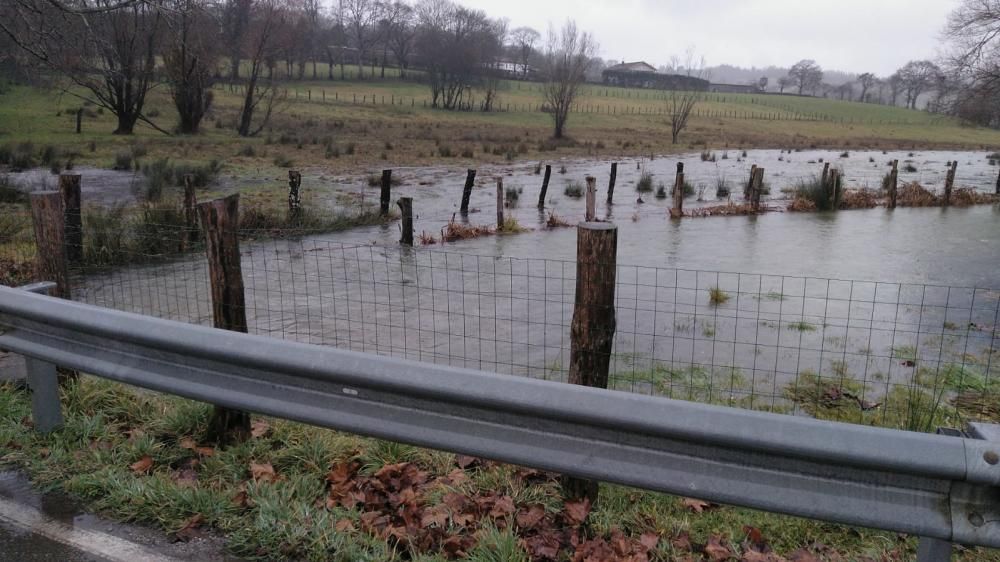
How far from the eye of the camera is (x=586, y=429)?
3.24 m

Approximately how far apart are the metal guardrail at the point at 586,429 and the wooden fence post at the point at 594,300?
57.1 inches

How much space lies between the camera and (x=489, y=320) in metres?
11.4

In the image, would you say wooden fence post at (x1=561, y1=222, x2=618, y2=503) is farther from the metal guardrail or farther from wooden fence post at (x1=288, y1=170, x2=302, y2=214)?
wooden fence post at (x1=288, y1=170, x2=302, y2=214)

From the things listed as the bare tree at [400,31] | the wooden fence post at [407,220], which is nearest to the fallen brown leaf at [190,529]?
the wooden fence post at [407,220]

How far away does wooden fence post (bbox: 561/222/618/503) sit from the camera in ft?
15.5

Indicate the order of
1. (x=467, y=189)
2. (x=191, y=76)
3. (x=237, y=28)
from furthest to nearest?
(x=237, y=28) < (x=191, y=76) < (x=467, y=189)

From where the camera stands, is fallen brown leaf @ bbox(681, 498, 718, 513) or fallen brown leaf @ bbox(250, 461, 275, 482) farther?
fallen brown leaf @ bbox(681, 498, 718, 513)

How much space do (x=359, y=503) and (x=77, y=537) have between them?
4.06 ft

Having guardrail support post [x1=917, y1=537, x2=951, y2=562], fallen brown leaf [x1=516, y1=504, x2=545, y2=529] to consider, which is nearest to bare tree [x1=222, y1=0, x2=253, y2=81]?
fallen brown leaf [x1=516, y1=504, x2=545, y2=529]

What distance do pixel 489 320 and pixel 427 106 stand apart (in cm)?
6465

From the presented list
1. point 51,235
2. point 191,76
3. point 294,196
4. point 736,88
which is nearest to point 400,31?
point 736,88

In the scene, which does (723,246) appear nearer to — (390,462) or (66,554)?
(390,462)

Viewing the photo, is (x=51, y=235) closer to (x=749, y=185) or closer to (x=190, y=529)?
(x=190, y=529)

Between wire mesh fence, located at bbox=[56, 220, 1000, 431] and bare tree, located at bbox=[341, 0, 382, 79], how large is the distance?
104619 millimetres
